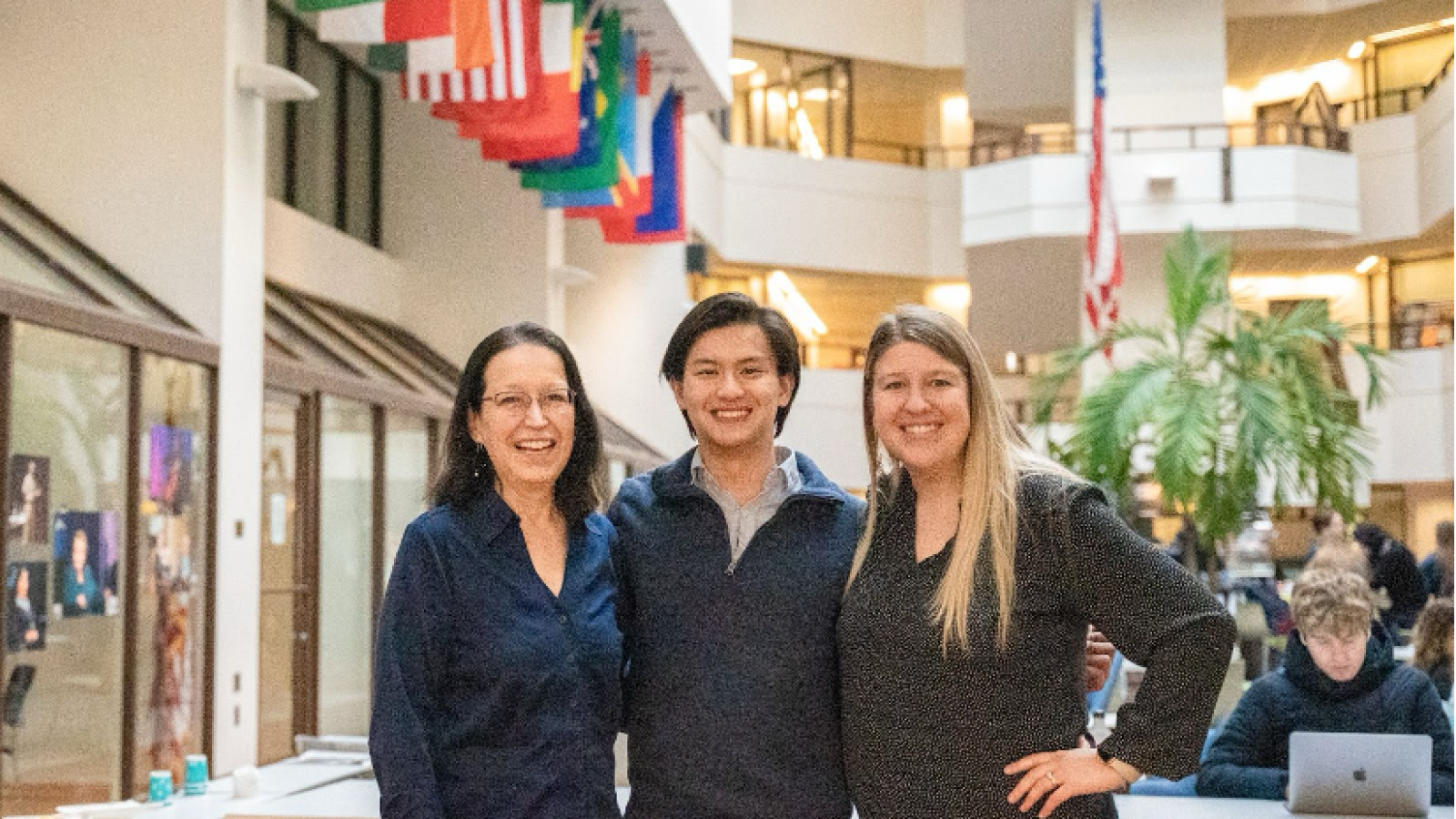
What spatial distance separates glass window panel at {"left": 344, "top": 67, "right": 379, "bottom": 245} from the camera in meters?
15.3

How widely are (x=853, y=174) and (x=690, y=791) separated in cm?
2553

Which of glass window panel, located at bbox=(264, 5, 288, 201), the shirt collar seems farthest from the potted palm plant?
the shirt collar

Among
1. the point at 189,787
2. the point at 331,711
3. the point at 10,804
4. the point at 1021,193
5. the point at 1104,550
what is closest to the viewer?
the point at 1104,550

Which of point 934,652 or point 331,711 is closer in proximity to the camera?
point 934,652

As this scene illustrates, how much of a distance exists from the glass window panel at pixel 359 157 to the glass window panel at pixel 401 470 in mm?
2910

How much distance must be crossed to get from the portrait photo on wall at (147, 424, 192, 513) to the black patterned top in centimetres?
627

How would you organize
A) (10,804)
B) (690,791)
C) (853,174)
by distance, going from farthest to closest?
(853,174) → (10,804) → (690,791)

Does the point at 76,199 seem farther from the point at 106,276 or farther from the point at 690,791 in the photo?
the point at 690,791

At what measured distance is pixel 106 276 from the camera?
8852 millimetres

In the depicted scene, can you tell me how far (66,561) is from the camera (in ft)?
25.5

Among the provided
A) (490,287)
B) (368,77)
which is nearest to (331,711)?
(490,287)

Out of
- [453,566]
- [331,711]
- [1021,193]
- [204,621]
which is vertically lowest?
[331,711]

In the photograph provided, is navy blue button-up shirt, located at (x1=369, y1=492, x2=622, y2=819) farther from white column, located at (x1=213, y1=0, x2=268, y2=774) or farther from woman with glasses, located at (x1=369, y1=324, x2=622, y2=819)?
white column, located at (x1=213, y1=0, x2=268, y2=774)

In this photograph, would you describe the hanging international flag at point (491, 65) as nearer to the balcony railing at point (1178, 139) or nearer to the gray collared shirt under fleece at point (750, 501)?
the gray collared shirt under fleece at point (750, 501)
